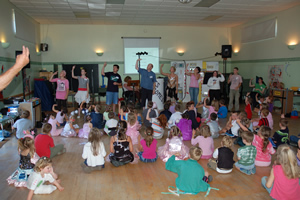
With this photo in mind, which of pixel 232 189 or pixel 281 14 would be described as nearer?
pixel 232 189

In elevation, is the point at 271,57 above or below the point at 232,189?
above

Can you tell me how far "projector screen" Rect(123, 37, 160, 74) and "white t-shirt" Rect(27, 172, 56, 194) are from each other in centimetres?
912

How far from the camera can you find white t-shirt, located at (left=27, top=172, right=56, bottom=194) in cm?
307

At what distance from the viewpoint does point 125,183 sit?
365 centimetres

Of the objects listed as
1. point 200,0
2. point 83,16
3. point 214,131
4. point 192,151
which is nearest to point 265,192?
point 192,151

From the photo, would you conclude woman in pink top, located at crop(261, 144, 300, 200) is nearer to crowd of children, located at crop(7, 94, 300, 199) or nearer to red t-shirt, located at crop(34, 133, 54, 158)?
crowd of children, located at crop(7, 94, 300, 199)

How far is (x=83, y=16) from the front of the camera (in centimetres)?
985

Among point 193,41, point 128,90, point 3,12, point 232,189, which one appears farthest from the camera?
point 193,41

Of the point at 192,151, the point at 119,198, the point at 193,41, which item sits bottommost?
the point at 119,198

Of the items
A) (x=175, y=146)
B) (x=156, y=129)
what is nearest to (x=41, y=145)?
(x=175, y=146)

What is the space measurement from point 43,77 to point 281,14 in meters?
9.53

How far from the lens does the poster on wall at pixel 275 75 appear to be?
9.48 m

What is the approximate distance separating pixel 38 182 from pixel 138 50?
31.5 ft

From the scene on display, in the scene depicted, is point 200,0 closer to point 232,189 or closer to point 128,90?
point 128,90
